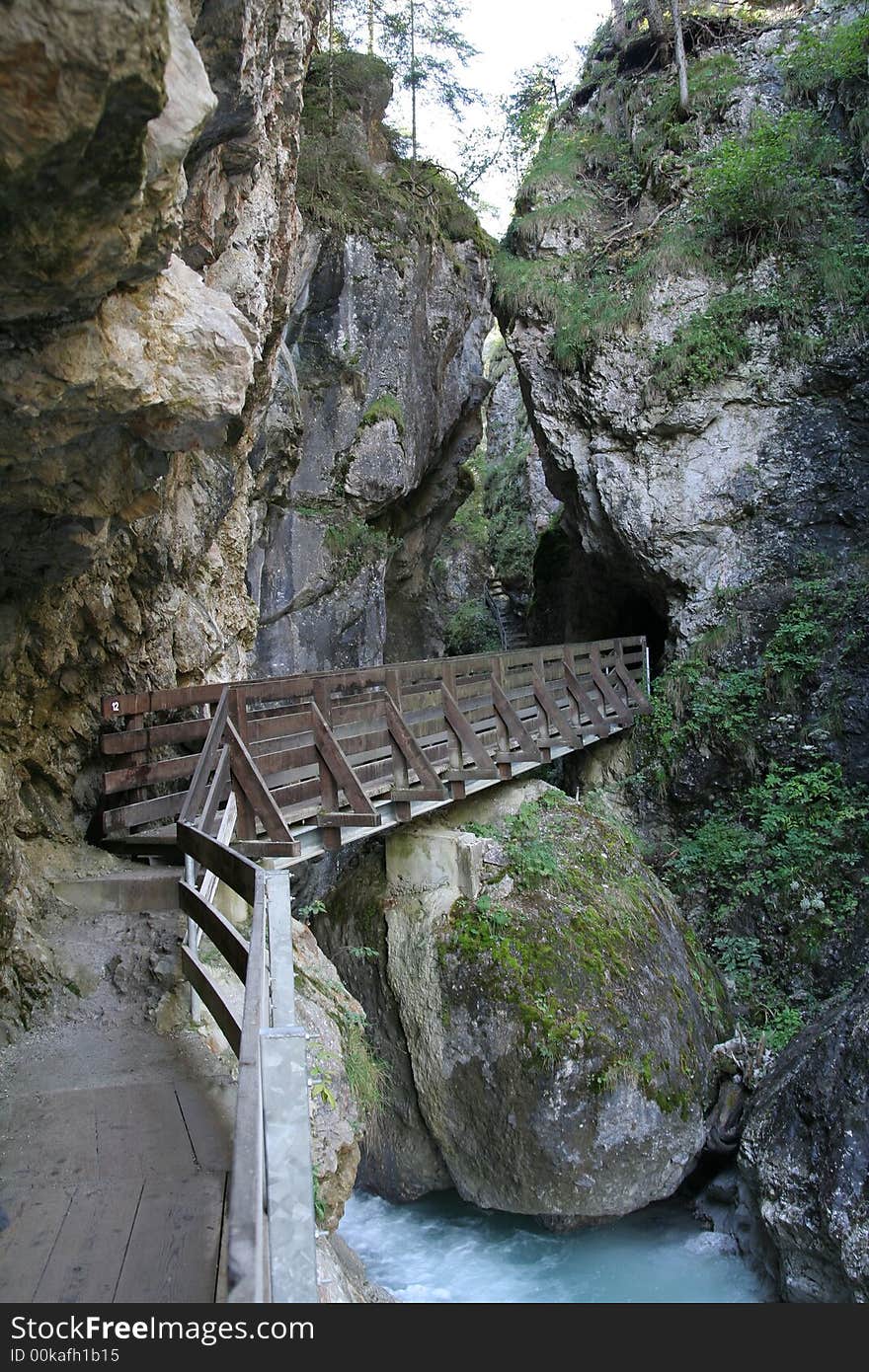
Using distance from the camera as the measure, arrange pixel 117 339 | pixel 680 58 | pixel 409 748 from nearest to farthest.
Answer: pixel 117 339 < pixel 409 748 < pixel 680 58

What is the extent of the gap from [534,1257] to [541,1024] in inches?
78.5

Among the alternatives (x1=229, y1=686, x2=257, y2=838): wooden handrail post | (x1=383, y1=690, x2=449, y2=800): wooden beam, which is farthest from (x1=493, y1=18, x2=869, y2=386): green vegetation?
(x1=229, y1=686, x2=257, y2=838): wooden handrail post

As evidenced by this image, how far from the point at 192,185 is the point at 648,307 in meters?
9.58

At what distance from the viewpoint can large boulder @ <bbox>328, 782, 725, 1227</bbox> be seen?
7.06 metres

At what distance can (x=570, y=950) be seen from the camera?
7.68 metres

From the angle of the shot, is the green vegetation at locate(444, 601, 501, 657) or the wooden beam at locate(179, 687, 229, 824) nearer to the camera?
the wooden beam at locate(179, 687, 229, 824)

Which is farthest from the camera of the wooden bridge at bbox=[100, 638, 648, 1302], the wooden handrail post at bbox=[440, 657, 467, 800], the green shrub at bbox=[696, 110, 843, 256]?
the green shrub at bbox=[696, 110, 843, 256]

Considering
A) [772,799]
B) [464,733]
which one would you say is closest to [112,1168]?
[464,733]

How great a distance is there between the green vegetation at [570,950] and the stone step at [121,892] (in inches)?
126

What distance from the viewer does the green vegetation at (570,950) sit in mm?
7270

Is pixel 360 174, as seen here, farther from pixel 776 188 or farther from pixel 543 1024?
pixel 543 1024

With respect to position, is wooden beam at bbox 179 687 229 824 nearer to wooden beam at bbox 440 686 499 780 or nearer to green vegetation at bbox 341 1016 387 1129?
green vegetation at bbox 341 1016 387 1129

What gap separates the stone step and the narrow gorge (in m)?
0.05
